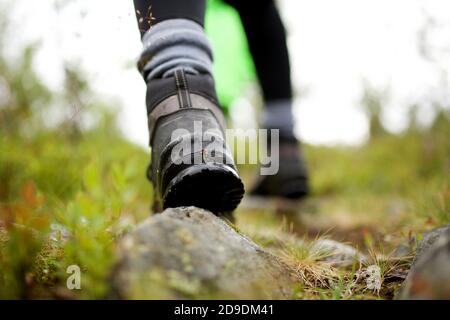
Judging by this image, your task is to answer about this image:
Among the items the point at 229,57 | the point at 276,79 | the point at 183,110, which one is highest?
the point at 229,57

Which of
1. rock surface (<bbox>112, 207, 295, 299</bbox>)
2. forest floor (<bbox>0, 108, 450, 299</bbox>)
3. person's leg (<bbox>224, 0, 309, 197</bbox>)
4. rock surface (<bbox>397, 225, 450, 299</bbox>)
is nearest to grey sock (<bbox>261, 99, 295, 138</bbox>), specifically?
person's leg (<bbox>224, 0, 309, 197</bbox>)

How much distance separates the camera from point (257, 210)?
293cm

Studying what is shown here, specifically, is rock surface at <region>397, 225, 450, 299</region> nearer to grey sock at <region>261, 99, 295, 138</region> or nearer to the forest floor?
the forest floor

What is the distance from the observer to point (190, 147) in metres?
1.19

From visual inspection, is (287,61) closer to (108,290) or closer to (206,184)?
(206,184)

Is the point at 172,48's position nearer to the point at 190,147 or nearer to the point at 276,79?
the point at 190,147

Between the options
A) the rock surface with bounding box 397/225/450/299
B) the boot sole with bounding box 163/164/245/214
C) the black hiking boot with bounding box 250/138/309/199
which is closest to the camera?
the rock surface with bounding box 397/225/450/299

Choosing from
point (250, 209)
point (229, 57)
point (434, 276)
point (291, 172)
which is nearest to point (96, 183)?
point (434, 276)

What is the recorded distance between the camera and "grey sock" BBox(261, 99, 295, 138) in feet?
8.17

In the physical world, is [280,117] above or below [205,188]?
above

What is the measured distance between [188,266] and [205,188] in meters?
0.36

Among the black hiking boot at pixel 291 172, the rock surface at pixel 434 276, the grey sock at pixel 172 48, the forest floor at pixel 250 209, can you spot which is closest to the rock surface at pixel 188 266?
the forest floor at pixel 250 209

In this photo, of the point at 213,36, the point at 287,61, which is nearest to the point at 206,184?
the point at 287,61

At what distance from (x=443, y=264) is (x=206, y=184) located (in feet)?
1.96
